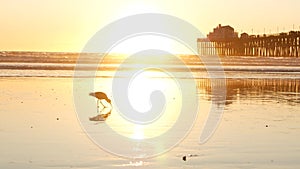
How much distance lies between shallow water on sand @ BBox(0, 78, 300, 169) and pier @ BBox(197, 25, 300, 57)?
76.8 m

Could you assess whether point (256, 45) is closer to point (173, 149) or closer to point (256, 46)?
point (256, 46)

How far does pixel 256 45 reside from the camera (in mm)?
108688

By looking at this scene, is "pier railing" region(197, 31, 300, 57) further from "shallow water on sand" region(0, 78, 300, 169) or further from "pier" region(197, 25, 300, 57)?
"shallow water on sand" region(0, 78, 300, 169)

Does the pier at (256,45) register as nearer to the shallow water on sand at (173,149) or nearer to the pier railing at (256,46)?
the pier railing at (256,46)

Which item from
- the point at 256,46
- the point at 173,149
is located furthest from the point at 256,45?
the point at 173,149

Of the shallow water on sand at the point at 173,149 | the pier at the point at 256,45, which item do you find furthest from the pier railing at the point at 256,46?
the shallow water on sand at the point at 173,149

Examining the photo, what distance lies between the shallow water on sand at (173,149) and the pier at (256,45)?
76848mm

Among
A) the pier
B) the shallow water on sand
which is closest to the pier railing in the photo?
the pier

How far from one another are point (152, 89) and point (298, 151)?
1573 centimetres

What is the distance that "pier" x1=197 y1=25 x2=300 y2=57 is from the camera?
94.7m

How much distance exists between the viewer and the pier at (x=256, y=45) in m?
94.7

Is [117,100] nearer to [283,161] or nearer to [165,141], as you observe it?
[165,141]

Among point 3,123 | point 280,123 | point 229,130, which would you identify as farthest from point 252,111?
point 3,123

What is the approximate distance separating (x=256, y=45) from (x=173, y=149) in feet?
325
